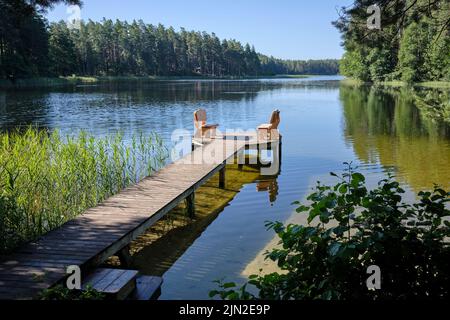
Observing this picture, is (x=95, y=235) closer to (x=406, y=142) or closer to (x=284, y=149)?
(x=284, y=149)

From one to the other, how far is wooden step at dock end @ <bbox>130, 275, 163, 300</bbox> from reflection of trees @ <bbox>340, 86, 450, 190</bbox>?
6.45 meters

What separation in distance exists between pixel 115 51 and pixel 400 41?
104m

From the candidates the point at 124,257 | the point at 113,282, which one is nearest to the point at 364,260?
the point at 113,282

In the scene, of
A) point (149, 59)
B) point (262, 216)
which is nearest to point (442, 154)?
point (262, 216)

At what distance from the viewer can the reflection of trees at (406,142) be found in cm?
1214

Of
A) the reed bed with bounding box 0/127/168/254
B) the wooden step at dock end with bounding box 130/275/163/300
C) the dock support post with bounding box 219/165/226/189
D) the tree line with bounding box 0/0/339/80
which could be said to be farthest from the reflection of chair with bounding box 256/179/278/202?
the tree line with bounding box 0/0/339/80

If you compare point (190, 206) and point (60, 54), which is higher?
point (60, 54)

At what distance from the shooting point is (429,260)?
315 centimetres

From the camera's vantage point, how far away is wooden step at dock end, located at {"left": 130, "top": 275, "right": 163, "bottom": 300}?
4921 millimetres

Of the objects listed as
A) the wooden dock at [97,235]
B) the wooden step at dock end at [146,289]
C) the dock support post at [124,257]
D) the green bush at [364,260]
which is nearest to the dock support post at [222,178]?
the wooden dock at [97,235]

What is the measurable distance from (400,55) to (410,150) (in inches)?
1901

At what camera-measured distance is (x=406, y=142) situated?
17734 mm

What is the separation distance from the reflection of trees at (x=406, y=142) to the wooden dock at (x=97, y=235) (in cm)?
540

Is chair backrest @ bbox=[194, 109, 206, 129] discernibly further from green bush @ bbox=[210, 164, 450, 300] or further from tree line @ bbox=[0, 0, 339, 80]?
tree line @ bbox=[0, 0, 339, 80]
